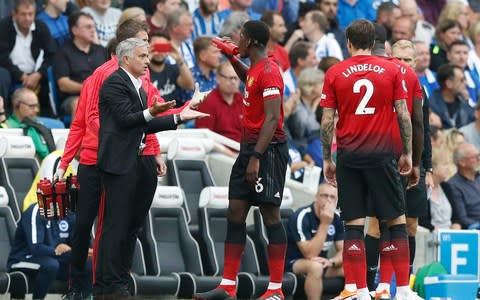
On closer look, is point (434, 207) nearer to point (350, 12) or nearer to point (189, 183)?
point (189, 183)

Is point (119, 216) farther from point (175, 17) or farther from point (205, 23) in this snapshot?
point (205, 23)

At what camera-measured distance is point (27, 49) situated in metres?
19.0

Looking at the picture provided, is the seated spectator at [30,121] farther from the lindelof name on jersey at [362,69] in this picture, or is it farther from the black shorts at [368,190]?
the lindelof name on jersey at [362,69]

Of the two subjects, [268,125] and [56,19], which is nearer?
[268,125]

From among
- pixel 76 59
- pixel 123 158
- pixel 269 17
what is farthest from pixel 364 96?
pixel 269 17

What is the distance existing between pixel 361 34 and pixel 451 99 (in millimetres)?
9513

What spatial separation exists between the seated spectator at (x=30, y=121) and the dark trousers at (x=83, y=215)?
3393mm

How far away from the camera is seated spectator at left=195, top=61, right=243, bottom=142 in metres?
18.8

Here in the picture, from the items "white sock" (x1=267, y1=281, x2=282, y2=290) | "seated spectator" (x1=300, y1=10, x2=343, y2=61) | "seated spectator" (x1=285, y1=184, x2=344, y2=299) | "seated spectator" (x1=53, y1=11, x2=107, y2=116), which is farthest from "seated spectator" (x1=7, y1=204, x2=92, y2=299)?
"seated spectator" (x1=300, y1=10, x2=343, y2=61)

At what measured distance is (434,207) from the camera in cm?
1933

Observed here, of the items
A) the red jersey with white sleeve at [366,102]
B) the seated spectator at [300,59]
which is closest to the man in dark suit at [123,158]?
the red jersey with white sleeve at [366,102]

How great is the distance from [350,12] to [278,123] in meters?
10.5

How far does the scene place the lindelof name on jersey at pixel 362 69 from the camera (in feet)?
43.6

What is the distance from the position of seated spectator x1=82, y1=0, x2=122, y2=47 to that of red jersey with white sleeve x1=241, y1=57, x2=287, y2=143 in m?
6.14
